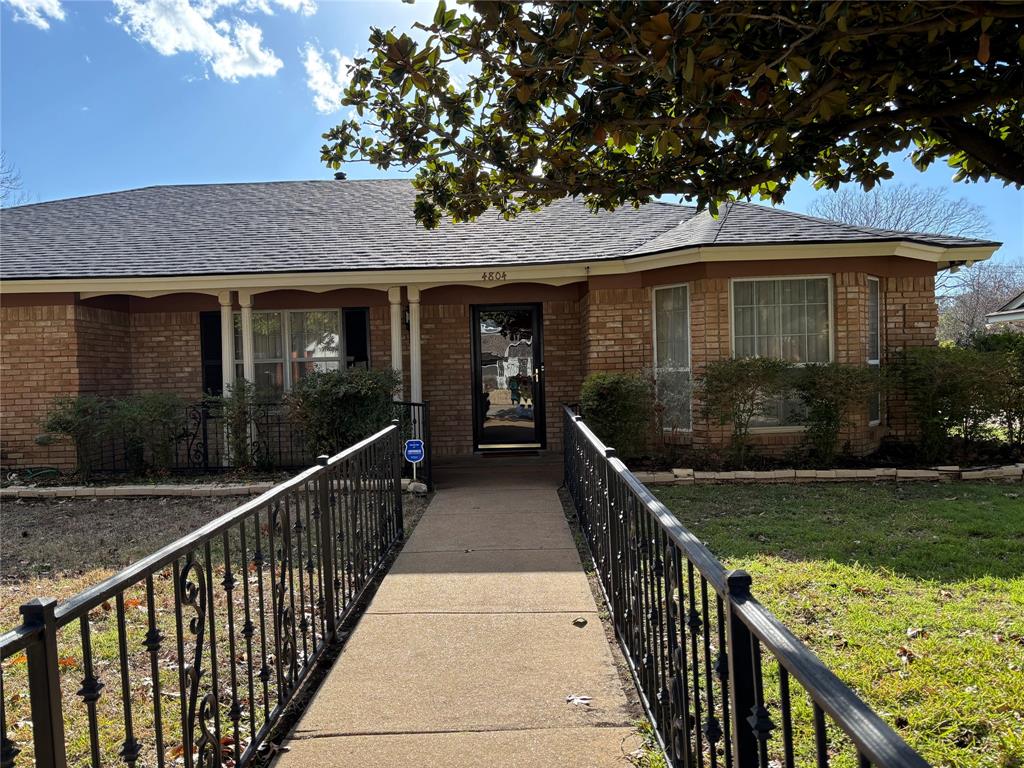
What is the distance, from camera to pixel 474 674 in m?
3.47

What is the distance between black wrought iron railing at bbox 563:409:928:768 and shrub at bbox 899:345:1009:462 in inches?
236

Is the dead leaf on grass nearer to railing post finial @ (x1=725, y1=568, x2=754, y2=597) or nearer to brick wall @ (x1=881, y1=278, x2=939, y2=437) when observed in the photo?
railing post finial @ (x1=725, y1=568, x2=754, y2=597)

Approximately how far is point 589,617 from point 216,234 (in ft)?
33.8

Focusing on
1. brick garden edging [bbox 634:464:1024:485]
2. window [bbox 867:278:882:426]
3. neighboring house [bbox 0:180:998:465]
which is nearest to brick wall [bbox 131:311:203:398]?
neighboring house [bbox 0:180:998:465]

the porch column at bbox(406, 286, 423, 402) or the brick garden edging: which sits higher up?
the porch column at bbox(406, 286, 423, 402)

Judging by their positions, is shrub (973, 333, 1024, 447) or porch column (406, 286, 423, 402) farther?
porch column (406, 286, 423, 402)

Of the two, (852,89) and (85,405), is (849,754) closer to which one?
(852,89)

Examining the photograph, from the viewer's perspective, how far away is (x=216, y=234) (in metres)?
12.0

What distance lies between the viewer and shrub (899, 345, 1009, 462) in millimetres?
8578

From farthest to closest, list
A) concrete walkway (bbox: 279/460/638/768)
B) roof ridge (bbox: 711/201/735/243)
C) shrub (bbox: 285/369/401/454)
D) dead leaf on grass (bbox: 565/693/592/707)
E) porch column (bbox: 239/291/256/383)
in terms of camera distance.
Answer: porch column (bbox: 239/291/256/383), roof ridge (bbox: 711/201/735/243), shrub (bbox: 285/369/401/454), dead leaf on grass (bbox: 565/693/592/707), concrete walkway (bbox: 279/460/638/768)

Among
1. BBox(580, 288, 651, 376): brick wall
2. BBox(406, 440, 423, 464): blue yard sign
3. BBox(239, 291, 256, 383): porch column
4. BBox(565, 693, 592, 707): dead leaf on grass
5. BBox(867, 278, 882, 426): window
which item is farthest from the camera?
BBox(239, 291, 256, 383): porch column

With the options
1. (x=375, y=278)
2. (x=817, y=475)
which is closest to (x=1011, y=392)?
(x=817, y=475)

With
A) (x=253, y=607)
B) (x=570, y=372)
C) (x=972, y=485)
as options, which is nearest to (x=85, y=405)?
(x=253, y=607)

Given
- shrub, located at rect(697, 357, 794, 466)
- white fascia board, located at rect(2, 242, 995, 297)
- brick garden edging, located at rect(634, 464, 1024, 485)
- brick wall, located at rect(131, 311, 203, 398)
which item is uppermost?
white fascia board, located at rect(2, 242, 995, 297)
